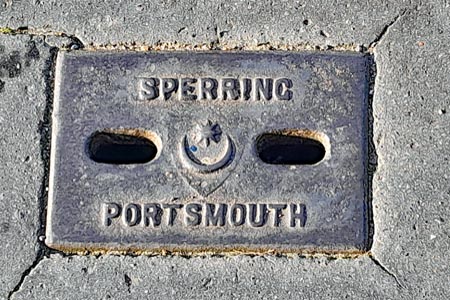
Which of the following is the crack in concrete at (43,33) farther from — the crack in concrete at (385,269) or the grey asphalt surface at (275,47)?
the crack in concrete at (385,269)

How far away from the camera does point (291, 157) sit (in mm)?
2035

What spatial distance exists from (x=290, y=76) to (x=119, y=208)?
1.82 ft

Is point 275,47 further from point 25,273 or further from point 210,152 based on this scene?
point 25,273

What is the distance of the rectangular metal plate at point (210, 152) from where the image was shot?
1926 millimetres

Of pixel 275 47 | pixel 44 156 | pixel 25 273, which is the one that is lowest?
pixel 25 273

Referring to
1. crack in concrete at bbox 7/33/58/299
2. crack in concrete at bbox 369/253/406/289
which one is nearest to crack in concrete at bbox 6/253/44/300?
crack in concrete at bbox 7/33/58/299

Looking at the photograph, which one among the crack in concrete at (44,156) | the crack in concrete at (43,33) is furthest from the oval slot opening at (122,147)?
the crack in concrete at (43,33)

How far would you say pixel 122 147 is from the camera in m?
2.06

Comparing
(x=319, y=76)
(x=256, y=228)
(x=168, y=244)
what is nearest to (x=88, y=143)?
(x=168, y=244)

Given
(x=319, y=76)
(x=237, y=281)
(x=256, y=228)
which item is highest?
(x=319, y=76)

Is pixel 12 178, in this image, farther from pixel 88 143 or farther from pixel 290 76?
pixel 290 76

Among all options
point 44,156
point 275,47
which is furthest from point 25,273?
point 275,47

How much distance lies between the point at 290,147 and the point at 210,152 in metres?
0.23

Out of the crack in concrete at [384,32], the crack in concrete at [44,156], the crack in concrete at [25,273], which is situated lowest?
the crack in concrete at [25,273]
